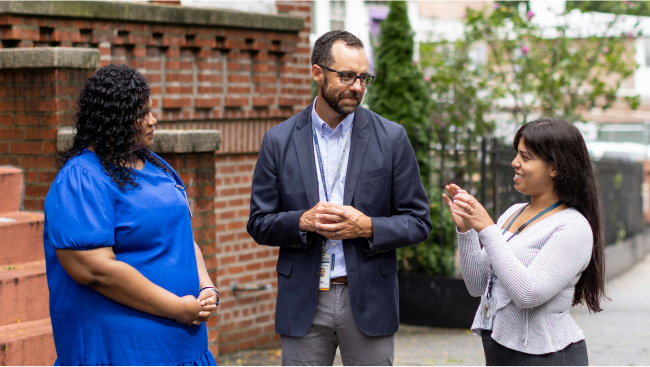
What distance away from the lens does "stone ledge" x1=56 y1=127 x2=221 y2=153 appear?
405 centimetres

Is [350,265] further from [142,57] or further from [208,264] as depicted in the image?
[142,57]

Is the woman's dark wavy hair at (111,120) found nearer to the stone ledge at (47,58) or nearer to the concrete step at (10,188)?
the stone ledge at (47,58)

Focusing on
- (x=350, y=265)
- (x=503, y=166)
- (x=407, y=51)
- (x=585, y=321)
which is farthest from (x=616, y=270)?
(x=350, y=265)

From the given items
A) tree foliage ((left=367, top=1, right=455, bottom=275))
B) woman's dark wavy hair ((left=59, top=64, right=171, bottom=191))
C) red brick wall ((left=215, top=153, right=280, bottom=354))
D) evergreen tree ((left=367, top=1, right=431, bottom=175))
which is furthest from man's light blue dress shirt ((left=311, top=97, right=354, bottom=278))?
evergreen tree ((left=367, top=1, right=431, bottom=175))

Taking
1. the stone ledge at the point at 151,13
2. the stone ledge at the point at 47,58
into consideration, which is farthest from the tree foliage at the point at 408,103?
the stone ledge at the point at 47,58

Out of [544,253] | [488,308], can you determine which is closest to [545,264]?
[544,253]

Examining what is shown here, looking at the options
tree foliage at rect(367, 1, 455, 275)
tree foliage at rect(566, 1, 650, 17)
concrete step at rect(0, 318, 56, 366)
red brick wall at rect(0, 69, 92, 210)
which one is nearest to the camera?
concrete step at rect(0, 318, 56, 366)

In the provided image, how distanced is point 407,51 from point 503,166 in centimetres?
166

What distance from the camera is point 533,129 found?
8.96 ft

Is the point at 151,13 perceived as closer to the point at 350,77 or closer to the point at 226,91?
the point at 226,91

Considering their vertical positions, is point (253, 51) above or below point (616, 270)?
above

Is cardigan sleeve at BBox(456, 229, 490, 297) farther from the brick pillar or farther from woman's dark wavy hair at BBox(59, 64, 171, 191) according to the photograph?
the brick pillar

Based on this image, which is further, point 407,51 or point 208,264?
point 407,51

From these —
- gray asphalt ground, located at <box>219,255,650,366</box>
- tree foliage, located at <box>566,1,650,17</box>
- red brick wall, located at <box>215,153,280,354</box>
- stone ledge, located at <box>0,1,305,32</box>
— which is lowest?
gray asphalt ground, located at <box>219,255,650,366</box>
